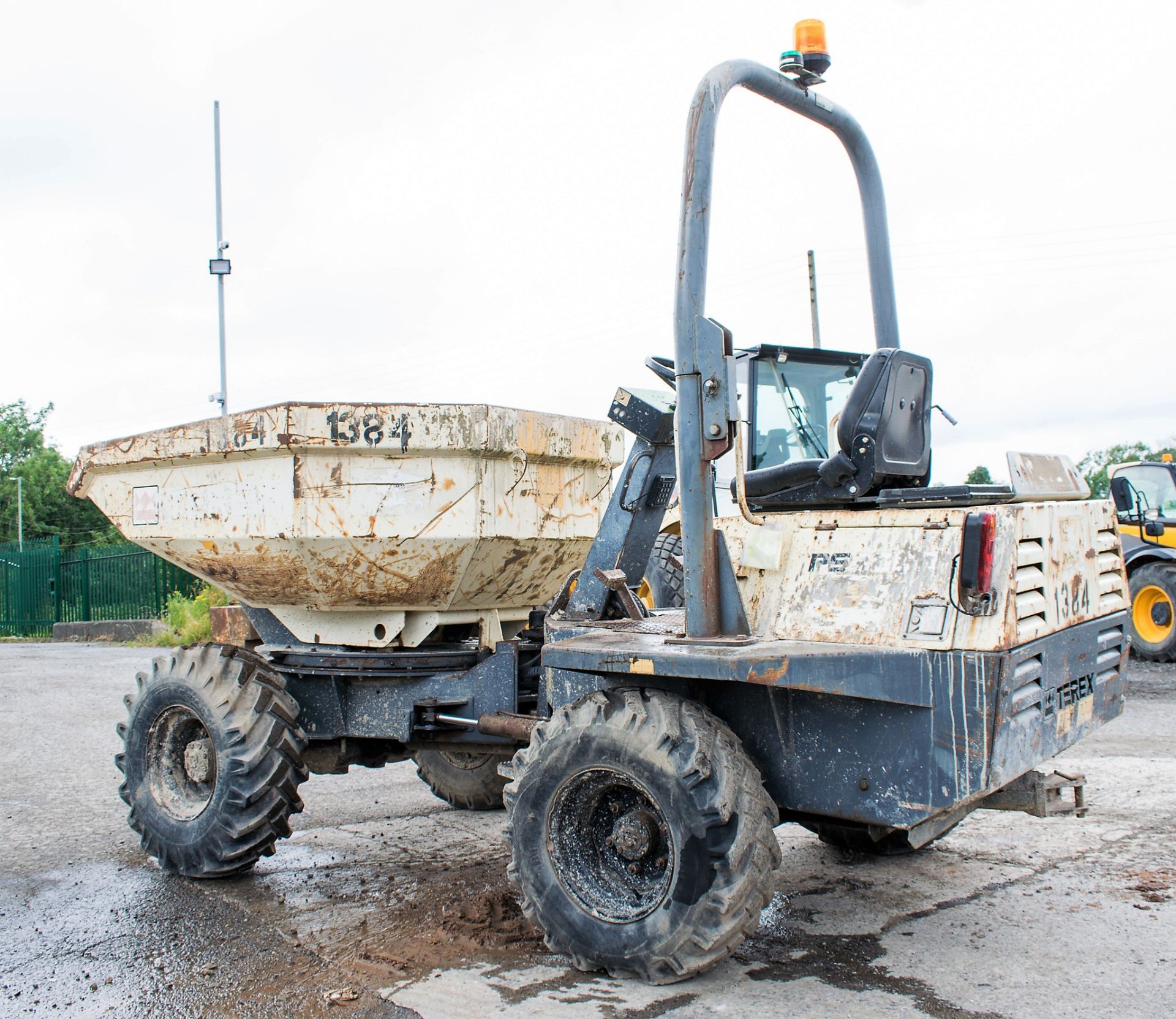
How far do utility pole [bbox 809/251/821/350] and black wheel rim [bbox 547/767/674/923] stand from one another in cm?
1731

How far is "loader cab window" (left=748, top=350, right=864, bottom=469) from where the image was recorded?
655 cm

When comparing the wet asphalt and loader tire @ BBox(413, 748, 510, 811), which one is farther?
loader tire @ BBox(413, 748, 510, 811)

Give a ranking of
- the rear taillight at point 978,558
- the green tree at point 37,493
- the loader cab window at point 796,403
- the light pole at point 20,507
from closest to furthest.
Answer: the rear taillight at point 978,558
the loader cab window at point 796,403
the light pole at point 20,507
the green tree at point 37,493

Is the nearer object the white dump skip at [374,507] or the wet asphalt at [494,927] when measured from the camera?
the wet asphalt at [494,927]

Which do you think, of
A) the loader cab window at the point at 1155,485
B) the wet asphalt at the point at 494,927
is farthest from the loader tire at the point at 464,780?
the loader cab window at the point at 1155,485

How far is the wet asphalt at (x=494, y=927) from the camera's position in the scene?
11.1ft

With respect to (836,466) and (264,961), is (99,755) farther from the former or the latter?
(836,466)

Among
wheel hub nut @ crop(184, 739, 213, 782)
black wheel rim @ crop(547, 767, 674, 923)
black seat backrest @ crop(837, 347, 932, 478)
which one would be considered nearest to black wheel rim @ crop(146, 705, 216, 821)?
wheel hub nut @ crop(184, 739, 213, 782)

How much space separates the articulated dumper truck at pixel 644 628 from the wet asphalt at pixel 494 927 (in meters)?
0.22

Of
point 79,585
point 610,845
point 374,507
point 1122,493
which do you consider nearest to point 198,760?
point 374,507

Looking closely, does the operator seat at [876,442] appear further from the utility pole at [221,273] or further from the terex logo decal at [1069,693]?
the utility pole at [221,273]

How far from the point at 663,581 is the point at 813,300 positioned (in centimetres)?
1499

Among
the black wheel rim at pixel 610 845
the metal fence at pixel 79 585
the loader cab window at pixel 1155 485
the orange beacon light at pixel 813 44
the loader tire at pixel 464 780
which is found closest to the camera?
the black wheel rim at pixel 610 845

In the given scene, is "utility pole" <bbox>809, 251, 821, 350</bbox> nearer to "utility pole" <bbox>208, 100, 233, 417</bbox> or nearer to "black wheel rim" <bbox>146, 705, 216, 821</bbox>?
"utility pole" <bbox>208, 100, 233, 417</bbox>
